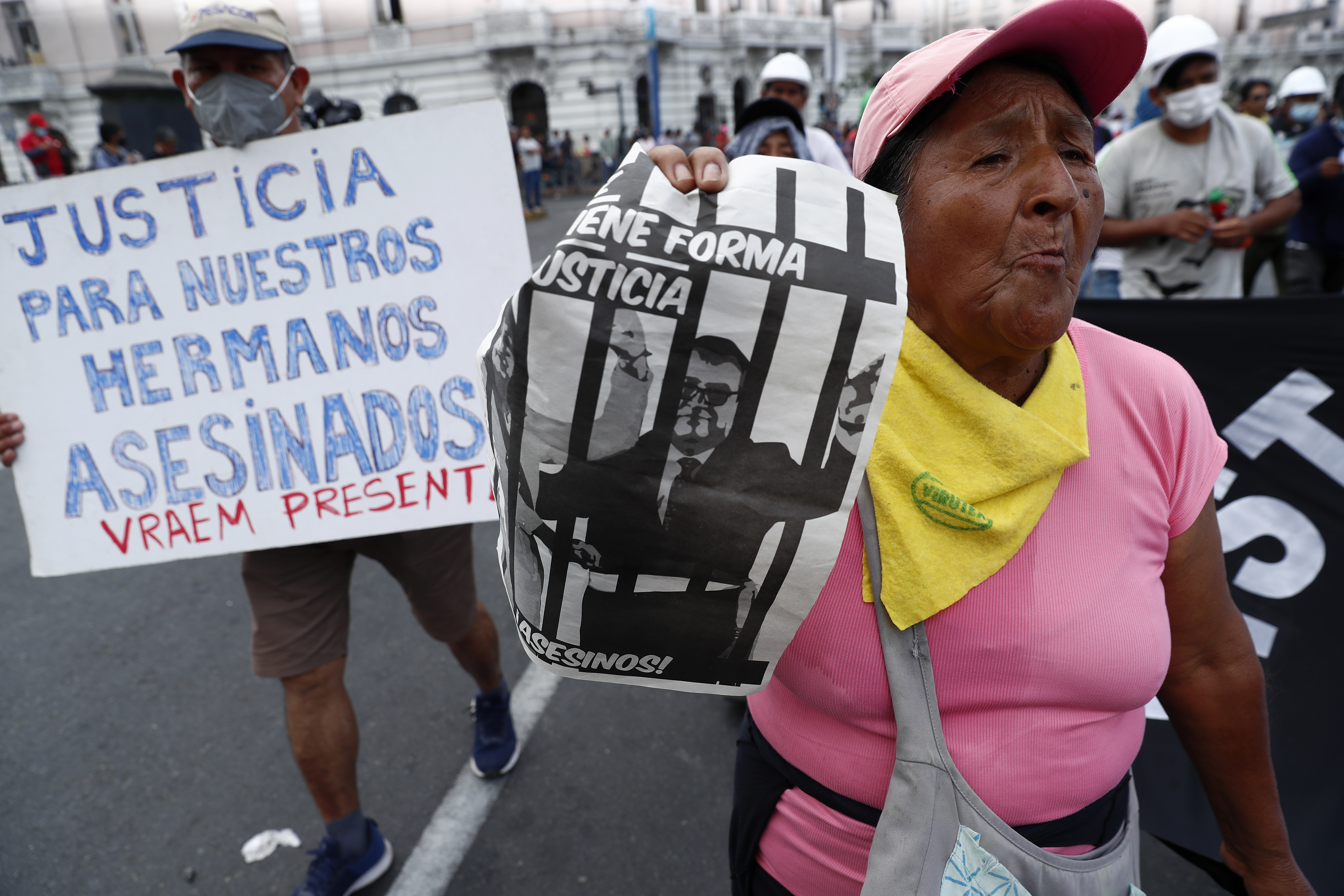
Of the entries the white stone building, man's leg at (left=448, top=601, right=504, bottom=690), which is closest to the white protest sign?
man's leg at (left=448, top=601, right=504, bottom=690)

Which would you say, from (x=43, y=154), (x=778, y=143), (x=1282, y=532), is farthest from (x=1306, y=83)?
(x=43, y=154)

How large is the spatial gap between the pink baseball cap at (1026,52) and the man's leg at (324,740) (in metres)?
1.84

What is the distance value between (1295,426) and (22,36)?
142ft

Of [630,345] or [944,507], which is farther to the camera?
[944,507]

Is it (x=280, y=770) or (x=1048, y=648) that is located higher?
(x=1048, y=648)

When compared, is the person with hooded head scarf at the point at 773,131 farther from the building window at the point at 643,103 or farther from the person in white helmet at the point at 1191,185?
the building window at the point at 643,103

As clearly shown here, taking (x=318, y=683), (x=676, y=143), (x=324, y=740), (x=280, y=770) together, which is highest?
(x=676, y=143)

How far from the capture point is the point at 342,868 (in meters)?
2.05

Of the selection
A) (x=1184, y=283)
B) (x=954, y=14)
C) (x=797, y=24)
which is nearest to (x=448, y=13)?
(x=797, y=24)

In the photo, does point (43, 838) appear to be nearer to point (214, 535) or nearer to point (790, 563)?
point (214, 535)

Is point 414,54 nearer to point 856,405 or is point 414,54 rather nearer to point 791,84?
point 791,84

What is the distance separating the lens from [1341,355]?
1.75 metres

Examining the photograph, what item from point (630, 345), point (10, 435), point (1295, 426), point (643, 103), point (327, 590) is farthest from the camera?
point (643, 103)

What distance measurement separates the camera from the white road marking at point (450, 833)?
211cm
